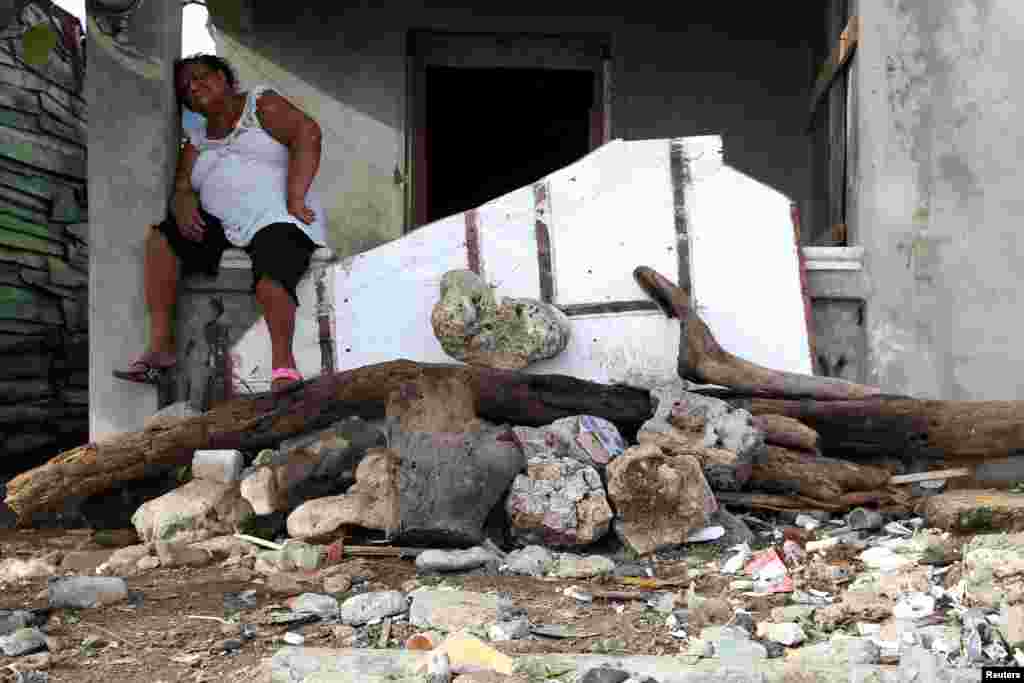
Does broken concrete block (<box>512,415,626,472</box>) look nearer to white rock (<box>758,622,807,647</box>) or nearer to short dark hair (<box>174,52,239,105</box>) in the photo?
white rock (<box>758,622,807,647</box>)

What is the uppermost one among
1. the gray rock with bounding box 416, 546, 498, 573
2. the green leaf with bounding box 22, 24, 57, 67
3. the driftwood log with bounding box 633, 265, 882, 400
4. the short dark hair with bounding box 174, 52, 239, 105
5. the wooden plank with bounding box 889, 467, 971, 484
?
the short dark hair with bounding box 174, 52, 239, 105

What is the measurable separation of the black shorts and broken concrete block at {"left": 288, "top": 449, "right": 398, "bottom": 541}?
4.36 feet

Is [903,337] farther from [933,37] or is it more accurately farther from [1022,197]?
[933,37]

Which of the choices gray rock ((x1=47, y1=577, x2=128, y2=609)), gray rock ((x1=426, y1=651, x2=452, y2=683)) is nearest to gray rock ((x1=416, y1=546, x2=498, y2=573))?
gray rock ((x1=47, y1=577, x2=128, y2=609))

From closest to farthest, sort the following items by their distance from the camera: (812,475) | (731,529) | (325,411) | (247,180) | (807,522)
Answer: (731,529)
(807,522)
(812,475)
(325,411)
(247,180)

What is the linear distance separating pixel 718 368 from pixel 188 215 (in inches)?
105

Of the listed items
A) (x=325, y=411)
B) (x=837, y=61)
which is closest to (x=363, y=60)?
(x=837, y=61)

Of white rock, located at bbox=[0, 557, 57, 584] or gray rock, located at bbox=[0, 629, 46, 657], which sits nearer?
gray rock, located at bbox=[0, 629, 46, 657]

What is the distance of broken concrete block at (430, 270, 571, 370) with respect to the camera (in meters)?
5.24

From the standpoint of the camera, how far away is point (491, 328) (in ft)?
17.4

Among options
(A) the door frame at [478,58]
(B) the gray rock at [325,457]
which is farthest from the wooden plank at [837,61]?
(B) the gray rock at [325,457]

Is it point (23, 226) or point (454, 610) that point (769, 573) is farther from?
point (23, 226)

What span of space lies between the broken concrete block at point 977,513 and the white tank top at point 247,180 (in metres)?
3.10

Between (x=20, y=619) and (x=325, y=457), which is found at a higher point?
(x=325, y=457)
